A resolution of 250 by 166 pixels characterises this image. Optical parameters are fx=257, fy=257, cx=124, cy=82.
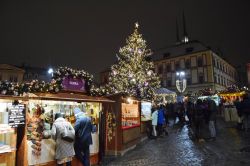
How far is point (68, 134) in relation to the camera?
7.73 meters

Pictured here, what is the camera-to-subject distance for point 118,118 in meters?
12.3

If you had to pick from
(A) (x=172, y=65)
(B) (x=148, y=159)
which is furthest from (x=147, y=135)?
(A) (x=172, y=65)

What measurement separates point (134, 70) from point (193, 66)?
3307cm

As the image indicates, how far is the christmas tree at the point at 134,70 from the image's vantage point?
2570 centimetres

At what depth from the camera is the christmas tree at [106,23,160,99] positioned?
25.7 meters

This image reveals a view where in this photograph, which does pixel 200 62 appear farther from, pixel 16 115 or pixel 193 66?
pixel 16 115

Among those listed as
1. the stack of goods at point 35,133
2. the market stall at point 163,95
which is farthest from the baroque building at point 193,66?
the stack of goods at point 35,133

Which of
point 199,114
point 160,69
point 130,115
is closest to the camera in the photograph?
point 130,115

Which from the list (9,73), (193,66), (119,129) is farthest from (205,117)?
(9,73)

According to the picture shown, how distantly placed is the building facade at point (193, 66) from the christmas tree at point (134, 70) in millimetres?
30513

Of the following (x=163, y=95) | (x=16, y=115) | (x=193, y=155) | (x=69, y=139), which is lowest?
(x=193, y=155)

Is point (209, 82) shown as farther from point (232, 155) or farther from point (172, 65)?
point (232, 155)

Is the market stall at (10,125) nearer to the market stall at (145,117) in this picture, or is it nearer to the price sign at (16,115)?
the price sign at (16,115)

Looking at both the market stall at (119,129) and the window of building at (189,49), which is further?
the window of building at (189,49)
